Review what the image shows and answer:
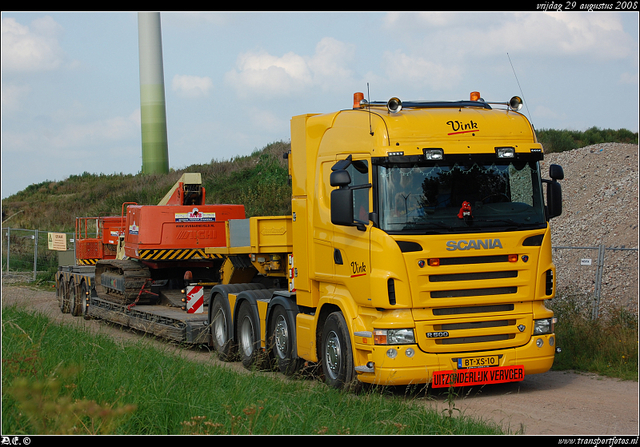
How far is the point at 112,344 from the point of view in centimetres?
1058

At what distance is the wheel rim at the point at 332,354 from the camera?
9.65 meters

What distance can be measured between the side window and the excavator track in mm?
9115

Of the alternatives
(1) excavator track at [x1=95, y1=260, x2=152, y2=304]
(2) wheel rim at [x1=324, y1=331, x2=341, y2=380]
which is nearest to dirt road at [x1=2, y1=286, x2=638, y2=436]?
(2) wheel rim at [x1=324, y1=331, x2=341, y2=380]

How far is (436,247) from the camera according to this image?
870 centimetres

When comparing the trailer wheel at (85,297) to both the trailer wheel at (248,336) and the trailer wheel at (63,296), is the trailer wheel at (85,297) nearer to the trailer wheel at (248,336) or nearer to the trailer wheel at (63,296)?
the trailer wheel at (63,296)

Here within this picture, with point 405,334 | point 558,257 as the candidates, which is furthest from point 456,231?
point 558,257

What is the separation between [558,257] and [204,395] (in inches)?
537

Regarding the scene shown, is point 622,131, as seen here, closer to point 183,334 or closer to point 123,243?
point 123,243

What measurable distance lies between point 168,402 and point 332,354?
10.6 feet

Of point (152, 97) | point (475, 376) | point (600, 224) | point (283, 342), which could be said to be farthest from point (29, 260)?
point (475, 376)

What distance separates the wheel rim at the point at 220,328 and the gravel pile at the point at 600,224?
676 cm

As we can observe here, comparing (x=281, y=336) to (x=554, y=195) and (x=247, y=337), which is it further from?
(x=554, y=195)

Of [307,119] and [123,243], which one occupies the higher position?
[307,119]
